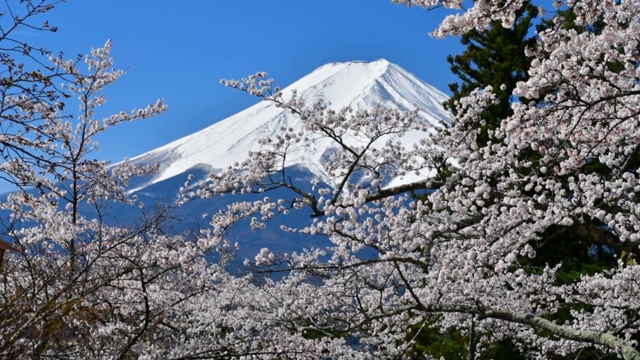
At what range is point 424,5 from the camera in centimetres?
326

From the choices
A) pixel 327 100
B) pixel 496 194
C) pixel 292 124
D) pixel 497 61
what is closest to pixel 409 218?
pixel 496 194

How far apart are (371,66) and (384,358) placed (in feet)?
424

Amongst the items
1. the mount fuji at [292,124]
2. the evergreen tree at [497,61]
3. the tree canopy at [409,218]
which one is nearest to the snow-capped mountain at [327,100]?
the mount fuji at [292,124]

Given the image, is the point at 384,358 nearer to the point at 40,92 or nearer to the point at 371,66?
the point at 40,92

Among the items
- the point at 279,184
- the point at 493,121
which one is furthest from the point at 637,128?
the point at 493,121

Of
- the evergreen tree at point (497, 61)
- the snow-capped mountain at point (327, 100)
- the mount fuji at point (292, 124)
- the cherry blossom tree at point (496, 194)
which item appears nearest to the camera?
the cherry blossom tree at point (496, 194)

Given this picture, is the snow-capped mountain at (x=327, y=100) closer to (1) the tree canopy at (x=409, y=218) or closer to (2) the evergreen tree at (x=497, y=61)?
(2) the evergreen tree at (x=497, y=61)

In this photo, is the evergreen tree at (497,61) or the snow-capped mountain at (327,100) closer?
the evergreen tree at (497,61)

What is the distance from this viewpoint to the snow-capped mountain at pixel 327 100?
4200 inches

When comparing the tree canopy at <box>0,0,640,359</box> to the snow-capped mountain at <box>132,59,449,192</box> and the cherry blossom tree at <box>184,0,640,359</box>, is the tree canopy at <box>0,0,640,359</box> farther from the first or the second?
the snow-capped mountain at <box>132,59,449,192</box>

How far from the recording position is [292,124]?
10619 cm

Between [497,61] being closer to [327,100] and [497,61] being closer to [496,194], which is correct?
[496,194]

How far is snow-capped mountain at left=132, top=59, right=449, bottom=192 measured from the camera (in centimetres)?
10669

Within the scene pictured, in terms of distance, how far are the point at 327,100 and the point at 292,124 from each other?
702 centimetres
